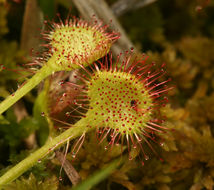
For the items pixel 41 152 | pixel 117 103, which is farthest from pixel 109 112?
pixel 41 152

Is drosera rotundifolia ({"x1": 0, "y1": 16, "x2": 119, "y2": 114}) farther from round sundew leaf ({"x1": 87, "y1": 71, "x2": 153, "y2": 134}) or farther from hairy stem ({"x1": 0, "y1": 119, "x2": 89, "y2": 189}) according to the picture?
hairy stem ({"x1": 0, "y1": 119, "x2": 89, "y2": 189})

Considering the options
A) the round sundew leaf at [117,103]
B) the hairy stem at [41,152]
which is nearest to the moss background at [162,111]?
the hairy stem at [41,152]

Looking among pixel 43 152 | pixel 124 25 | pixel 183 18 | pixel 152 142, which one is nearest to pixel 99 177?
pixel 43 152

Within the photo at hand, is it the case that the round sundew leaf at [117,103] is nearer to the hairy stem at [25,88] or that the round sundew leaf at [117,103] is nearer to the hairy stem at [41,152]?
the hairy stem at [41,152]

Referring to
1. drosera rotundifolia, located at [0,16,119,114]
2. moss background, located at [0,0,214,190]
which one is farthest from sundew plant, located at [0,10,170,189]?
moss background, located at [0,0,214,190]

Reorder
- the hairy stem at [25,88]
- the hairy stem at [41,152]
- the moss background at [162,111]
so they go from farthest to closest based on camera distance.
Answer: the moss background at [162,111] < the hairy stem at [25,88] < the hairy stem at [41,152]

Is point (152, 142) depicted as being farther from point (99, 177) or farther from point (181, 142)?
point (99, 177)
